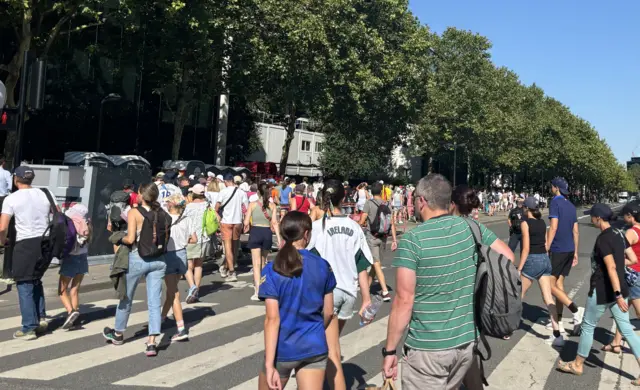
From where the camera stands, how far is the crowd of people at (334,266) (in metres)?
3.25

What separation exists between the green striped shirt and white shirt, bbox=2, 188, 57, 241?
497cm

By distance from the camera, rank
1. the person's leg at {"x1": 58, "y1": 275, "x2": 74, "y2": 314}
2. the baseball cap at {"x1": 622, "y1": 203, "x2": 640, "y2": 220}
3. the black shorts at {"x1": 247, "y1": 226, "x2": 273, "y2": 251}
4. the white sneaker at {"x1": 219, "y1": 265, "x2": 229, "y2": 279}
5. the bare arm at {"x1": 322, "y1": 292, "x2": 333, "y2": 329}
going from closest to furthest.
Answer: the bare arm at {"x1": 322, "y1": 292, "x2": 333, "y2": 329}
the baseball cap at {"x1": 622, "y1": 203, "x2": 640, "y2": 220}
the person's leg at {"x1": 58, "y1": 275, "x2": 74, "y2": 314}
the black shorts at {"x1": 247, "y1": 226, "x2": 273, "y2": 251}
the white sneaker at {"x1": 219, "y1": 265, "x2": 229, "y2": 279}

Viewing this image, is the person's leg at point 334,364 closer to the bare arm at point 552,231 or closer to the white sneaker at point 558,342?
the white sneaker at point 558,342

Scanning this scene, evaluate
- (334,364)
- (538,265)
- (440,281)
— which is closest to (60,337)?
(334,364)

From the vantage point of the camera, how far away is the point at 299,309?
349cm

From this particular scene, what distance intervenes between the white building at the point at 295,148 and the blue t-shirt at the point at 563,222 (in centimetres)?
3539

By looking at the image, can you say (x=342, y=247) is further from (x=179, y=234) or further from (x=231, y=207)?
(x=231, y=207)

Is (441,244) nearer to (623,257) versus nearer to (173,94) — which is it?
(623,257)

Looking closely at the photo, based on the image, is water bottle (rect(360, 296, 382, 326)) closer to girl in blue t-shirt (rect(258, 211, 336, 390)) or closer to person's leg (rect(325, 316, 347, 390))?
person's leg (rect(325, 316, 347, 390))

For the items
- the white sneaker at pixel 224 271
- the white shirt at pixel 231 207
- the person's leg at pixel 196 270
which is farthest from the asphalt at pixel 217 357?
the white sneaker at pixel 224 271

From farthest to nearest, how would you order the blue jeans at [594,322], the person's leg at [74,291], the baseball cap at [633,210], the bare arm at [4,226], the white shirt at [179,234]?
the person's leg at [74,291], the white shirt at [179,234], the bare arm at [4,226], the baseball cap at [633,210], the blue jeans at [594,322]

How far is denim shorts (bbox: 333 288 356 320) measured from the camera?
4.84 meters

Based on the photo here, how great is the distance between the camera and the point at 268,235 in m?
9.60

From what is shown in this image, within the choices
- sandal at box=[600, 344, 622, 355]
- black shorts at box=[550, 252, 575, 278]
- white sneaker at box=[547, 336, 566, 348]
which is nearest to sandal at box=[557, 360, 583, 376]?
white sneaker at box=[547, 336, 566, 348]
